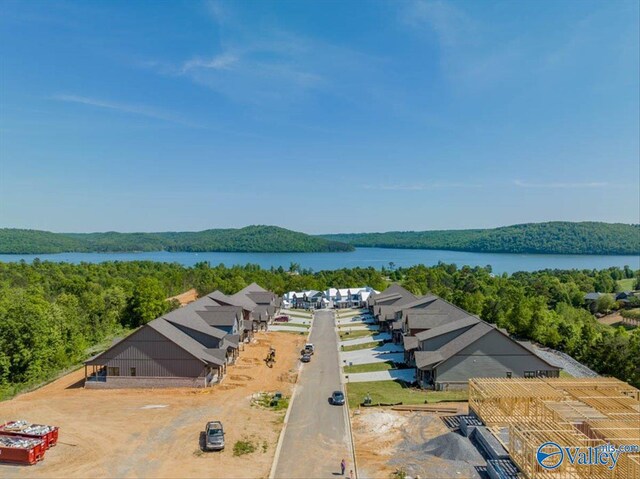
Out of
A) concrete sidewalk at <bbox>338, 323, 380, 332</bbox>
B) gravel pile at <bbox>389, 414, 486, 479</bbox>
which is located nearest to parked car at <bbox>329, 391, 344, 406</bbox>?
gravel pile at <bbox>389, 414, 486, 479</bbox>

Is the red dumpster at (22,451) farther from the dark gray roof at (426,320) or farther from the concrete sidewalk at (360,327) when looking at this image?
the concrete sidewalk at (360,327)

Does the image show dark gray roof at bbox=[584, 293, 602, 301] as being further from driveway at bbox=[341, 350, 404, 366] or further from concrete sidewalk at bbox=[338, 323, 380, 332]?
driveway at bbox=[341, 350, 404, 366]

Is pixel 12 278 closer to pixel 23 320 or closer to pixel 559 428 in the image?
pixel 23 320

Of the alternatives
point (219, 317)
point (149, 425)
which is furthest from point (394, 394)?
point (219, 317)

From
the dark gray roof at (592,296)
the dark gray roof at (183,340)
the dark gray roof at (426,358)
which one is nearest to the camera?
the dark gray roof at (426,358)

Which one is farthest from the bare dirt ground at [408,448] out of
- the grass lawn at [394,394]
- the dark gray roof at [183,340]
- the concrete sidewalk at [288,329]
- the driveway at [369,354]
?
the concrete sidewalk at [288,329]
